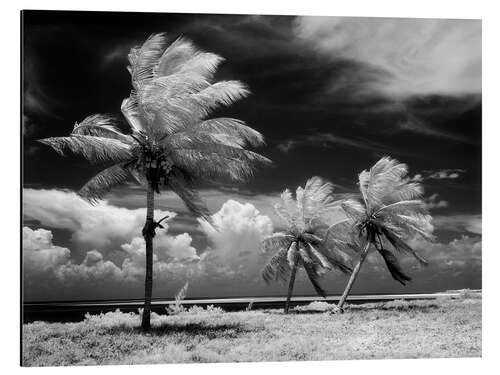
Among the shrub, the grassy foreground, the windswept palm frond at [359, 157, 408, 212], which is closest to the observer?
the grassy foreground

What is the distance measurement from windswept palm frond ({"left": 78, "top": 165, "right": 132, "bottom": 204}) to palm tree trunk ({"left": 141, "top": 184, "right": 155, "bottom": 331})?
567 mm

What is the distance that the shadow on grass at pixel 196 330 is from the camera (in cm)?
1258

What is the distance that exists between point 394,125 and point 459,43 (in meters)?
1.89

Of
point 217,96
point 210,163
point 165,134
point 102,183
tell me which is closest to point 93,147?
point 102,183

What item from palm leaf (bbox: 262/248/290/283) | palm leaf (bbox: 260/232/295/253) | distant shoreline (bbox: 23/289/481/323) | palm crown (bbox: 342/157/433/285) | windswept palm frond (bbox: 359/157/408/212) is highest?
windswept palm frond (bbox: 359/157/408/212)

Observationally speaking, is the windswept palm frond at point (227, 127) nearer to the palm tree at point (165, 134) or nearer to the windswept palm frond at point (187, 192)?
the palm tree at point (165, 134)

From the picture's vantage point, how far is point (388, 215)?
1410cm

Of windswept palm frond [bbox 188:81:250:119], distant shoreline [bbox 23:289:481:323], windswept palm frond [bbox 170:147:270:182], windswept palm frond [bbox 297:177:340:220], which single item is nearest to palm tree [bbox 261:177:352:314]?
windswept palm frond [bbox 297:177:340:220]

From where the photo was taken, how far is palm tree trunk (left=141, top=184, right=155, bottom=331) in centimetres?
1248

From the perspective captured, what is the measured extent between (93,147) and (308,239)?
4.37m

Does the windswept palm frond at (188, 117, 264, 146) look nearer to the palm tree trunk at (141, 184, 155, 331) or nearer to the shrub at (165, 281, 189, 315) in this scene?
the palm tree trunk at (141, 184, 155, 331)

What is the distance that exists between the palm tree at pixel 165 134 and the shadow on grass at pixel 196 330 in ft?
0.70

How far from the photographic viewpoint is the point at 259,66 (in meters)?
13.0

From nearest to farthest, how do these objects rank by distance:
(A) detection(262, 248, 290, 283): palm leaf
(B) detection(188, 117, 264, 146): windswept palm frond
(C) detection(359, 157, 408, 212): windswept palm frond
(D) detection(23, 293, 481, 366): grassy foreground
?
(D) detection(23, 293, 481, 366): grassy foreground, (B) detection(188, 117, 264, 146): windswept palm frond, (A) detection(262, 248, 290, 283): palm leaf, (C) detection(359, 157, 408, 212): windswept palm frond
